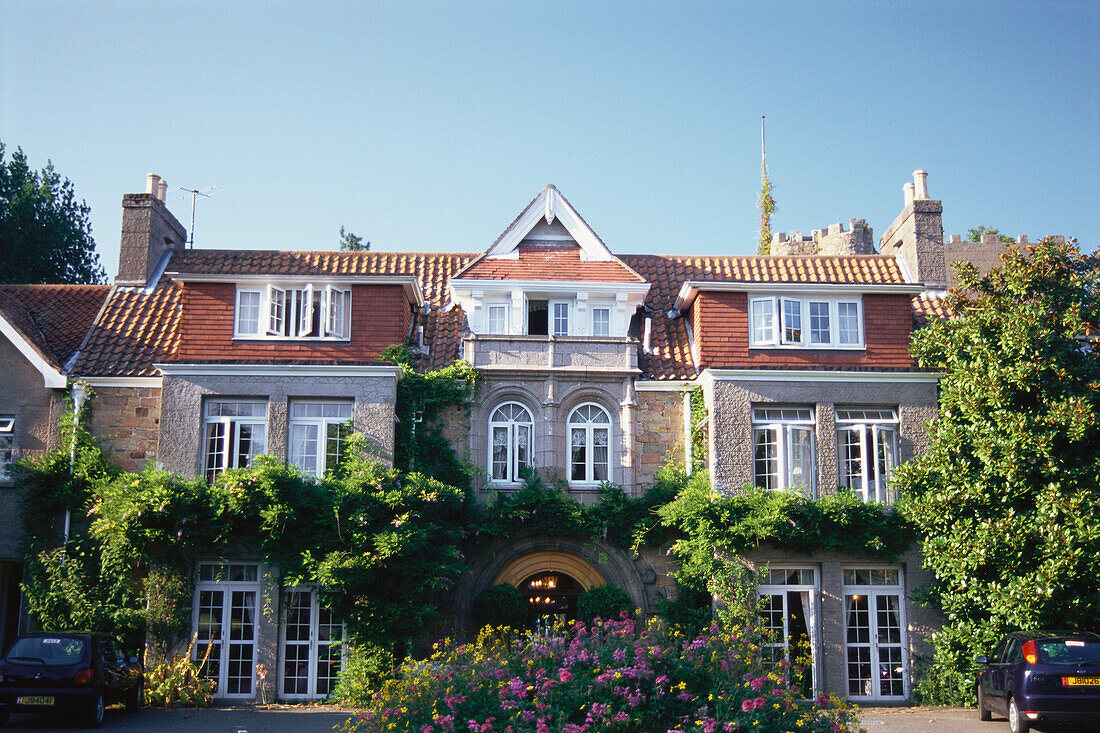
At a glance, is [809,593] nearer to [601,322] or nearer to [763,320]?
[763,320]

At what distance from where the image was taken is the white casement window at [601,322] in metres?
25.2

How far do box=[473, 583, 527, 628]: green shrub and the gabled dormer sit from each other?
241 inches

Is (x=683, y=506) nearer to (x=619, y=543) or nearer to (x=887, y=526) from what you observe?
(x=619, y=543)

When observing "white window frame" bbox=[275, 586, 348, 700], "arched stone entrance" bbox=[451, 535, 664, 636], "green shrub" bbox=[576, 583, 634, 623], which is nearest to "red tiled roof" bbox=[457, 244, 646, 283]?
"arched stone entrance" bbox=[451, 535, 664, 636]

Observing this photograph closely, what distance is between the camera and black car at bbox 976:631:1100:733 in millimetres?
16031

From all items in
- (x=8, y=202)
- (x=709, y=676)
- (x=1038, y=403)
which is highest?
(x=8, y=202)

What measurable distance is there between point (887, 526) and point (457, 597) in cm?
961

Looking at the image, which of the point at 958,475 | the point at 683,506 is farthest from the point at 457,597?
the point at 958,475

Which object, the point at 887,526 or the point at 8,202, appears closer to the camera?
the point at 887,526

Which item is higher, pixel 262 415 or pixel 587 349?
pixel 587 349

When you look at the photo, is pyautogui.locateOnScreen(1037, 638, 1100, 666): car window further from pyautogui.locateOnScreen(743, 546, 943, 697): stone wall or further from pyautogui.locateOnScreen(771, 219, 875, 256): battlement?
pyautogui.locateOnScreen(771, 219, 875, 256): battlement

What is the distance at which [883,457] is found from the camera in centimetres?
2336

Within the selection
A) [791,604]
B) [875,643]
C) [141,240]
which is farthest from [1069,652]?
[141,240]

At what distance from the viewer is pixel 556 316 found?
25281 mm
